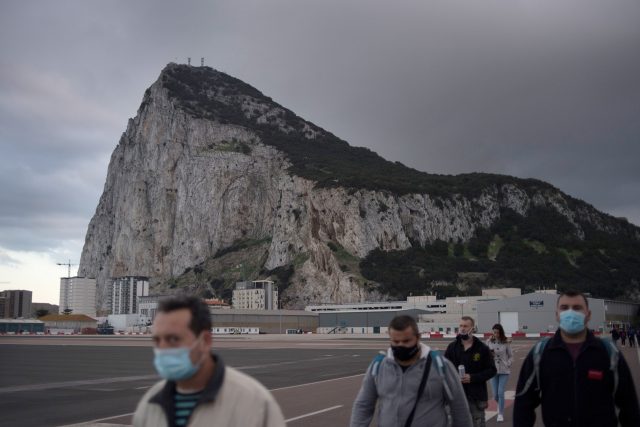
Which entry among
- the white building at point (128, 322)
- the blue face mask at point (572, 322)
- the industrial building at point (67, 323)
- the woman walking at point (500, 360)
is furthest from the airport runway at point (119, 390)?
the industrial building at point (67, 323)

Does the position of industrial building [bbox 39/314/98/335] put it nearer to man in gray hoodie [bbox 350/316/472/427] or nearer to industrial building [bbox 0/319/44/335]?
industrial building [bbox 0/319/44/335]

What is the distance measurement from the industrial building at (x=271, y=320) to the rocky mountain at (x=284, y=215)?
→ 12730 millimetres

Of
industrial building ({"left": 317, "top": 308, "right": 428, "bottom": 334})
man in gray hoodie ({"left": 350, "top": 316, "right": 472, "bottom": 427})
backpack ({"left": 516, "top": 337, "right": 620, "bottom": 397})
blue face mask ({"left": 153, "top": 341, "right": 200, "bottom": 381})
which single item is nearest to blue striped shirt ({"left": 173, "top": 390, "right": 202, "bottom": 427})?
blue face mask ({"left": 153, "top": 341, "right": 200, "bottom": 381})

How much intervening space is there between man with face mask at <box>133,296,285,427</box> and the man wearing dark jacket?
550 centimetres

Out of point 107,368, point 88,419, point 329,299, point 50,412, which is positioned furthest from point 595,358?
point 329,299

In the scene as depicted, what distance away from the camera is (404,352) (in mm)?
4793

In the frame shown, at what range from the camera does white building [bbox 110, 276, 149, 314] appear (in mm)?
171500

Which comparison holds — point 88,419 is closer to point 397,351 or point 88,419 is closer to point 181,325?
point 397,351

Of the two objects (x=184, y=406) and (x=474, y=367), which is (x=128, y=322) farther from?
(x=184, y=406)

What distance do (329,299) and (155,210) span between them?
69362 mm

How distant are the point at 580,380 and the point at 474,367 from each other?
383 cm

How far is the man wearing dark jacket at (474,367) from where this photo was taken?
7.95 m

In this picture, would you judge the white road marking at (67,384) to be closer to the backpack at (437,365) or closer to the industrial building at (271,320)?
the backpack at (437,365)

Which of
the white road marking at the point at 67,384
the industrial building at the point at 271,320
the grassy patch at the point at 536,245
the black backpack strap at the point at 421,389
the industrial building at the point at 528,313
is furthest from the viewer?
the grassy patch at the point at 536,245
